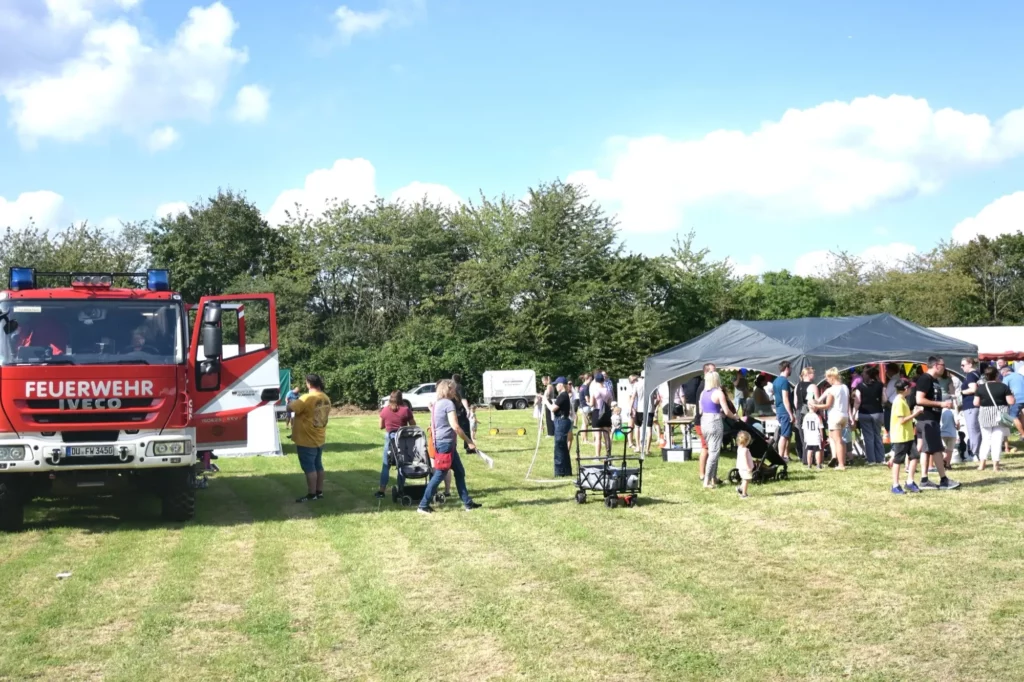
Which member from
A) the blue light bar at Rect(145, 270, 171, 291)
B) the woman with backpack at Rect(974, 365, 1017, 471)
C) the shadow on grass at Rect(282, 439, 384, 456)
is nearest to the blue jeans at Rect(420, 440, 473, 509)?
the blue light bar at Rect(145, 270, 171, 291)

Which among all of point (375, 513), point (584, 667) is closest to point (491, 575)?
point (584, 667)

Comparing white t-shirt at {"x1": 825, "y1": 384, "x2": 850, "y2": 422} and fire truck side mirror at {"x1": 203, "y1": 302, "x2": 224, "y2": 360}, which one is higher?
fire truck side mirror at {"x1": 203, "y1": 302, "x2": 224, "y2": 360}

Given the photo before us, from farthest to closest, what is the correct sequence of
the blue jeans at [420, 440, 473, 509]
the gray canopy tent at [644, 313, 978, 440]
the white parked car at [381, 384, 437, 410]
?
1. the white parked car at [381, 384, 437, 410]
2. the gray canopy tent at [644, 313, 978, 440]
3. the blue jeans at [420, 440, 473, 509]

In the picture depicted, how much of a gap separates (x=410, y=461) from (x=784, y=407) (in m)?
6.86

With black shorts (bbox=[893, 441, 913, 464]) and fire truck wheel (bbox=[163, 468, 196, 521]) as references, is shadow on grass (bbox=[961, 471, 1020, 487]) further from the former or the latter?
fire truck wheel (bbox=[163, 468, 196, 521])

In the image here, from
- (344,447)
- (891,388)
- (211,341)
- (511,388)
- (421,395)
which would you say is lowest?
(344,447)

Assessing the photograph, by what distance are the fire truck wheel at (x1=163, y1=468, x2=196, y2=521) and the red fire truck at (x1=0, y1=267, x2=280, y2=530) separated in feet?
0.04

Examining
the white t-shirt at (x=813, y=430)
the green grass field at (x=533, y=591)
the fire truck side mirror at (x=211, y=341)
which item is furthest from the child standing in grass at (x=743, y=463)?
the fire truck side mirror at (x=211, y=341)

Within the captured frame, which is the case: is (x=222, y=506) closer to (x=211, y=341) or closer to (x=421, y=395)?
(x=211, y=341)

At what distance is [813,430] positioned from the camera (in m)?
15.9

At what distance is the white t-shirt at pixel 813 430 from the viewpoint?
52.0ft

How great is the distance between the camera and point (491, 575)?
8219 millimetres

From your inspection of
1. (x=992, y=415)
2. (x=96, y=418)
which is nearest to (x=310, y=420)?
(x=96, y=418)

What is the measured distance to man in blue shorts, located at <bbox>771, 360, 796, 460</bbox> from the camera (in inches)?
642
